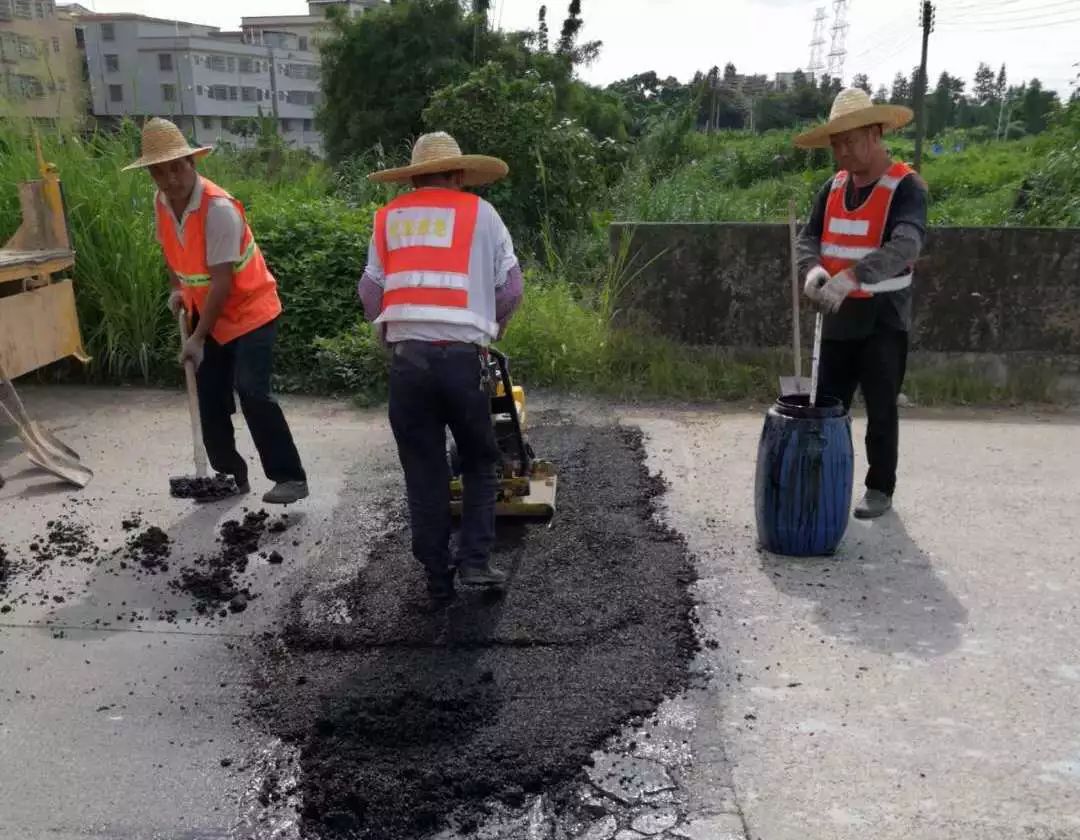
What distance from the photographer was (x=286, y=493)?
Result: 4.77 m

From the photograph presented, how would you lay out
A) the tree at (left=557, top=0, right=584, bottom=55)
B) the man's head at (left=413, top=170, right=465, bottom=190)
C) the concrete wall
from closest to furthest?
the man's head at (left=413, top=170, right=465, bottom=190) < the concrete wall < the tree at (left=557, top=0, right=584, bottom=55)

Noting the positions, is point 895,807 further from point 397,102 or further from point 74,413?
point 397,102

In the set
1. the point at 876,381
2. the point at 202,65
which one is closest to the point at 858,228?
the point at 876,381

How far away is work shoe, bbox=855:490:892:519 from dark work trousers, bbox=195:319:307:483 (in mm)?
2832

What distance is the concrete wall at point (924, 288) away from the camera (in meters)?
6.65

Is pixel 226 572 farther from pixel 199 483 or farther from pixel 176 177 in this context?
pixel 176 177

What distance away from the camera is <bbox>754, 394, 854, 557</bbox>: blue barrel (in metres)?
4.00

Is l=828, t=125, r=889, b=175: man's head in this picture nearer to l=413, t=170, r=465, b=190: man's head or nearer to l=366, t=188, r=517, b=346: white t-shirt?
l=366, t=188, r=517, b=346: white t-shirt

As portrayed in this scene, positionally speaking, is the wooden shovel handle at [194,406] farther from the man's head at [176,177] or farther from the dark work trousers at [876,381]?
the dark work trousers at [876,381]

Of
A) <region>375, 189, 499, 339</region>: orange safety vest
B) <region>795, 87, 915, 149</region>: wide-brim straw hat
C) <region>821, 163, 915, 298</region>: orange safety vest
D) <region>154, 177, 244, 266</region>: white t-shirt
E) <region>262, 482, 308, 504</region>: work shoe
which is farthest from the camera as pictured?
<region>262, 482, 308, 504</region>: work shoe

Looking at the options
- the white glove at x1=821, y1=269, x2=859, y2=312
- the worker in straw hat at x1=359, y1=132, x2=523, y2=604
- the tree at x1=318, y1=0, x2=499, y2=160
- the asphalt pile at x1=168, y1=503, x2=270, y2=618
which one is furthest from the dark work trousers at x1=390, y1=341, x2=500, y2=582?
the tree at x1=318, y1=0, x2=499, y2=160

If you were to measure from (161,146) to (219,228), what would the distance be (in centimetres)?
44

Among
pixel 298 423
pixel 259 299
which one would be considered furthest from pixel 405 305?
pixel 298 423

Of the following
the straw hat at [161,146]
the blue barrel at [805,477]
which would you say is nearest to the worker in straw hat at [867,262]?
the blue barrel at [805,477]
